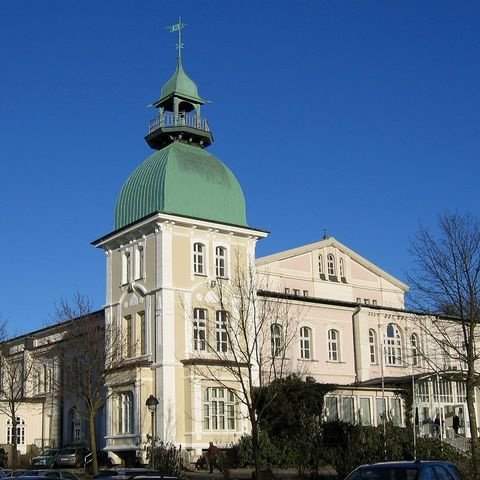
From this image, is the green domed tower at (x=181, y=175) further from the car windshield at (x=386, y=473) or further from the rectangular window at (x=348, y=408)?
the car windshield at (x=386, y=473)

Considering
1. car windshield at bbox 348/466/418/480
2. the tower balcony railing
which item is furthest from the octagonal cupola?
car windshield at bbox 348/466/418/480

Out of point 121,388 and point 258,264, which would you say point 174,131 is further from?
point 121,388

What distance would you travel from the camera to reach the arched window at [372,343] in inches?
2067

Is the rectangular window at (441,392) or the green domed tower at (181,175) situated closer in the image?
the green domed tower at (181,175)

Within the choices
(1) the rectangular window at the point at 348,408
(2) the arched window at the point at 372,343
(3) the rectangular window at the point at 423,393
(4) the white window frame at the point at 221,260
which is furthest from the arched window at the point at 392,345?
(4) the white window frame at the point at 221,260

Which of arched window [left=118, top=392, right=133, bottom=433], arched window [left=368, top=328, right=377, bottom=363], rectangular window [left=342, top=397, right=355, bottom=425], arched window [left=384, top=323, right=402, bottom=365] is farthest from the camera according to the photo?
arched window [left=384, top=323, right=402, bottom=365]

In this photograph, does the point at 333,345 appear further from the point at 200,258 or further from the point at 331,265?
the point at 200,258

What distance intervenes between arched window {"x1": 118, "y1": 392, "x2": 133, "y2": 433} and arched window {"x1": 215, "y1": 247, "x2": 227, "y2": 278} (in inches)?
317

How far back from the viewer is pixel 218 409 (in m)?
43.4

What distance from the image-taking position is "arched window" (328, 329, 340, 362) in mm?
50906

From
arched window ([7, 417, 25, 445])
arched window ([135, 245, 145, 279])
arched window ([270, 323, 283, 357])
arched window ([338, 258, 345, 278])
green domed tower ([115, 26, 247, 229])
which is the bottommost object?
arched window ([7, 417, 25, 445])

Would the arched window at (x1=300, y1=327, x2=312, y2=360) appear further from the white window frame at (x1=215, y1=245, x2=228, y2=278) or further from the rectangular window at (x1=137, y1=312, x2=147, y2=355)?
the rectangular window at (x1=137, y1=312, x2=147, y2=355)

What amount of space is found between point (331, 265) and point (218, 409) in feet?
52.8

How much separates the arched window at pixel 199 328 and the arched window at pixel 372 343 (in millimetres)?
12727
